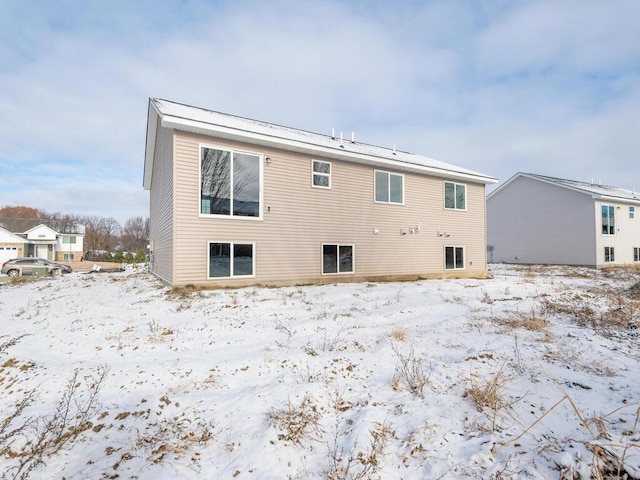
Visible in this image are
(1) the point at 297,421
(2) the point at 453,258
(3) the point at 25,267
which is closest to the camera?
(1) the point at 297,421

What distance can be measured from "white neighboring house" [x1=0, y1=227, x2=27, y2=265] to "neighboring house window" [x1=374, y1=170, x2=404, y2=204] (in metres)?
43.5

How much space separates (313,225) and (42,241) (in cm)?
4463

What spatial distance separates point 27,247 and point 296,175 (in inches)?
1725

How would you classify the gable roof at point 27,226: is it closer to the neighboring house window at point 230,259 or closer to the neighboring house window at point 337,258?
the neighboring house window at point 230,259

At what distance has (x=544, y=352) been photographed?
398cm

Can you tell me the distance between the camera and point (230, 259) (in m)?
9.32

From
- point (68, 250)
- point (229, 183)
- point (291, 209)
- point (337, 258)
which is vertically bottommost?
point (337, 258)

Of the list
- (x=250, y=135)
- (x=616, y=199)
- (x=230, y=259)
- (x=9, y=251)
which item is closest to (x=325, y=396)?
(x=230, y=259)

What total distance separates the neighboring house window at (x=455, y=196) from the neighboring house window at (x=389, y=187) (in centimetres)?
274

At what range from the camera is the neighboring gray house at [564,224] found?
20109mm

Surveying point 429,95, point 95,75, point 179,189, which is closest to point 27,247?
point 95,75

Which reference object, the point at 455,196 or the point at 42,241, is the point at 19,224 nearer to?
the point at 42,241

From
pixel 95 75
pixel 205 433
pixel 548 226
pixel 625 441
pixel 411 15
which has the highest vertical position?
pixel 411 15

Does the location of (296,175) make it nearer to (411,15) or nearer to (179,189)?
(179,189)
